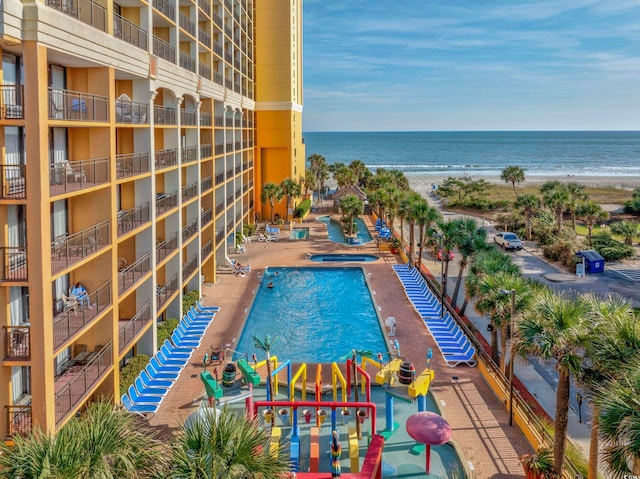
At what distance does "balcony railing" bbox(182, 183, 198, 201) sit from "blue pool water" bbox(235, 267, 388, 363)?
7.33m

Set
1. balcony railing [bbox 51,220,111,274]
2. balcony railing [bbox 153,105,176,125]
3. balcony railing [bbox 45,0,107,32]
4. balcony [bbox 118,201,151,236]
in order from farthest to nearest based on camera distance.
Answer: balcony railing [bbox 153,105,176,125] → balcony [bbox 118,201,151,236] → balcony railing [bbox 51,220,111,274] → balcony railing [bbox 45,0,107,32]

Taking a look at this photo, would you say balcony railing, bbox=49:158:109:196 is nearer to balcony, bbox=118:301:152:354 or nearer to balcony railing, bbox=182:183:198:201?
balcony, bbox=118:301:152:354

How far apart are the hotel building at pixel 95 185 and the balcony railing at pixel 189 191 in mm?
84

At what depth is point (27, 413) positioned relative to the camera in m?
14.7

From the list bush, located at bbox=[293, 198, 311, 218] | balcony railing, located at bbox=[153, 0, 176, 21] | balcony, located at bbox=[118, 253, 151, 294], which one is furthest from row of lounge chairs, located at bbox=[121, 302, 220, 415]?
bush, located at bbox=[293, 198, 311, 218]

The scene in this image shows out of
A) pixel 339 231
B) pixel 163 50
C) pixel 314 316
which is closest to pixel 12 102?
pixel 163 50

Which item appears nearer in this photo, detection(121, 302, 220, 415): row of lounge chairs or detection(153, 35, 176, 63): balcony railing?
detection(121, 302, 220, 415): row of lounge chairs

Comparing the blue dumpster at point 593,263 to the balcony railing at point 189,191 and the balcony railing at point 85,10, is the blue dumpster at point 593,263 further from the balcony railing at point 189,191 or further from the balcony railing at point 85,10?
the balcony railing at point 85,10

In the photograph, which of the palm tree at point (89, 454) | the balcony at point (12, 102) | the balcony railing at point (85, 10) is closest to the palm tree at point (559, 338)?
the palm tree at point (89, 454)

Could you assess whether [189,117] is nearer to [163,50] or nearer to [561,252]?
[163,50]

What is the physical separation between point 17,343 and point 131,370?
6.79 metres

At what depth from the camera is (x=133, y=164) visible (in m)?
22.3

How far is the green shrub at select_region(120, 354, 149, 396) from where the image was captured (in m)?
20.0

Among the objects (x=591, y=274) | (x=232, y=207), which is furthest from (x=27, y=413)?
(x=591, y=274)
